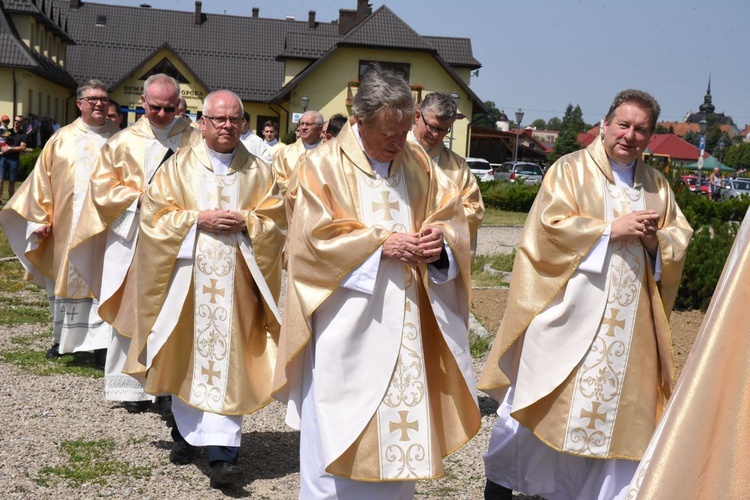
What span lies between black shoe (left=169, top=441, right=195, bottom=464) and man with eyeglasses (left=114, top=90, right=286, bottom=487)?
14 cm

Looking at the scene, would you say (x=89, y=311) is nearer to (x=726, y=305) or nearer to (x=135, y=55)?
(x=726, y=305)

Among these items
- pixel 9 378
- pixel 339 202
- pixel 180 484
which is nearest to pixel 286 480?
pixel 180 484

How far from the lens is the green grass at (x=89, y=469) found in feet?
18.7

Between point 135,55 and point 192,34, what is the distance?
11.3ft

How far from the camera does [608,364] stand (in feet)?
16.0

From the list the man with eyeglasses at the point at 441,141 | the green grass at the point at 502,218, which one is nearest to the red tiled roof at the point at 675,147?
the green grass at the point at 502,218

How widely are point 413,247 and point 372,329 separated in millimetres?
393

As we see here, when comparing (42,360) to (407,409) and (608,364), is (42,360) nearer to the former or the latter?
(407,409)

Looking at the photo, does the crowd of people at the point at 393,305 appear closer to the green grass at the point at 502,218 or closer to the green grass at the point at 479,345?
the green grass at the point at 479,345

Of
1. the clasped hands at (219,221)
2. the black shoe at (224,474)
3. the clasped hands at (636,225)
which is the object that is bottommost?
the black shoe at (224,474)

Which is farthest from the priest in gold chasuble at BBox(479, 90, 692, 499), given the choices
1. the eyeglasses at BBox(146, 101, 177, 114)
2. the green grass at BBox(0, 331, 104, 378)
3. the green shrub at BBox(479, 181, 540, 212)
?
the green shrub at BBox(479, 181, 540, 212)

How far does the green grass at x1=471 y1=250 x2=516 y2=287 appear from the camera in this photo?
13.1 m

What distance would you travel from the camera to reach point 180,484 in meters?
5.66

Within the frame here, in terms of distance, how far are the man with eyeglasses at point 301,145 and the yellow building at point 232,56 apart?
1045 inches
